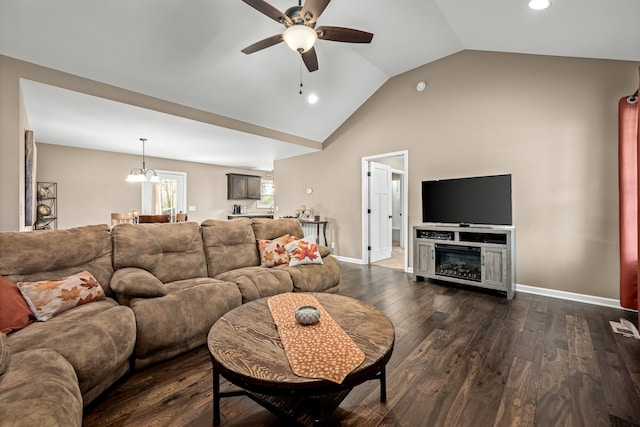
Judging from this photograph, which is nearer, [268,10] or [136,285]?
[136,285]

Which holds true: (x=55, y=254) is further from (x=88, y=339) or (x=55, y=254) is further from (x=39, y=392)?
(x=39, y=392)

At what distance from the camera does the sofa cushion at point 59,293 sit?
5.55 ft

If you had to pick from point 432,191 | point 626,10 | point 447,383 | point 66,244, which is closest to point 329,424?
point 447,383

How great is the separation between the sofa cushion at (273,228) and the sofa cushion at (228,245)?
10 centimetres

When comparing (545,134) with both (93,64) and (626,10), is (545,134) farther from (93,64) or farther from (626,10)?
(93,64)

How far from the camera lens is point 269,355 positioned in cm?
126

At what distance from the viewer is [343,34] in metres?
2.48

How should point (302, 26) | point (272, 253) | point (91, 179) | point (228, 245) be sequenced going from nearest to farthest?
1. point (302, 26)
2. point (228, 245)
3. point (272, 253)
4. point (91, 179)

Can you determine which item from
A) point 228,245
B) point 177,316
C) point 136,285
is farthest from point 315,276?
point 136,285

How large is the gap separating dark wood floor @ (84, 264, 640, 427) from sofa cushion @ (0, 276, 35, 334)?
0.63 metres

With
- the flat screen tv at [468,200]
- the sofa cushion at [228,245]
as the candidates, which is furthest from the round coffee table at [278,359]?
the flat screen tv at [468,200]

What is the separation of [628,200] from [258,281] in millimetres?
3758

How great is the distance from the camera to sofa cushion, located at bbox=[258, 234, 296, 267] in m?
3.14

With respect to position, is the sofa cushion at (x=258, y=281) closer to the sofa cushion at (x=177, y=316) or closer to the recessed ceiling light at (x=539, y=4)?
the sofa cushion at (x=177, y=316)
